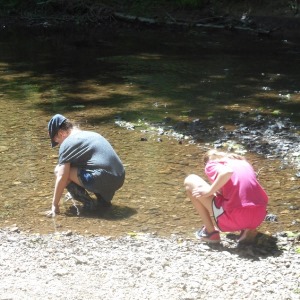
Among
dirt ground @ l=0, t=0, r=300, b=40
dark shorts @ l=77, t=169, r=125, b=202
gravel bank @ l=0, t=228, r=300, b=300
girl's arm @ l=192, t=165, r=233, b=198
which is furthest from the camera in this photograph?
dirt ground @ l=0, t=0, r=300, b=40

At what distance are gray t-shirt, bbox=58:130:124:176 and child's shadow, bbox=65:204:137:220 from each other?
453 mm

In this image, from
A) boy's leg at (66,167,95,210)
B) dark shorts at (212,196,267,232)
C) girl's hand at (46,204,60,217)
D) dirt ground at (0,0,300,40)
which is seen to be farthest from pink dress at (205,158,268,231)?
dirt ground at (0,0,300,40)

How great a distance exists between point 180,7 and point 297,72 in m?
10.6

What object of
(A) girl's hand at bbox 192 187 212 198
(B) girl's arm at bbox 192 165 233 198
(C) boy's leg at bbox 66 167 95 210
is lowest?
(C) boy's leg at bbox 66 167 95 210

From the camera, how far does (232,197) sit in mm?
6375

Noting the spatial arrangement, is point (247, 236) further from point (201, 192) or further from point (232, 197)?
point (201, 192)

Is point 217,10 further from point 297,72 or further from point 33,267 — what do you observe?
point 33,267

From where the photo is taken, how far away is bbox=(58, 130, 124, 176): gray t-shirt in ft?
24.9

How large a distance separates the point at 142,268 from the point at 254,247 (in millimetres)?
1260

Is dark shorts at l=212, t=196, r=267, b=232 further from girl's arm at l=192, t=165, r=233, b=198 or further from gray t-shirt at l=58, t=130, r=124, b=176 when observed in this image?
gray t-shirt at l=58, t=130, r=124, b=176

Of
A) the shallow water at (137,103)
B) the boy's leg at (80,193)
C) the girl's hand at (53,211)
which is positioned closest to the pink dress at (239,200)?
the shallow water at (137,103)

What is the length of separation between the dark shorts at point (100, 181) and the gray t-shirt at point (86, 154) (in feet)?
0.15

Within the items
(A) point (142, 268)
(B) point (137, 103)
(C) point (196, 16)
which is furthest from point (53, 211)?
(C) point (196, 16)

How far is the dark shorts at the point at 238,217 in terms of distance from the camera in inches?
250
